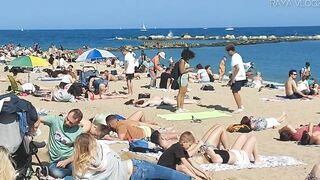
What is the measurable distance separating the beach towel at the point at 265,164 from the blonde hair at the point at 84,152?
7.95 feet

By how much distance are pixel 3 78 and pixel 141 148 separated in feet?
43.9

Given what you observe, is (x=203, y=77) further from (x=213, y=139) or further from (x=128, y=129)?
(x=213, y=139)

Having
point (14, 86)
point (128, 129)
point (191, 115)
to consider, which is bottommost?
point (191, 115)

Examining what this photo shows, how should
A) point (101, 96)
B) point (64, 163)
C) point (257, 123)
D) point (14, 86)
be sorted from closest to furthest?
point (64, 163) < point (257, 123) < point (101, 96) < point (14, 86)

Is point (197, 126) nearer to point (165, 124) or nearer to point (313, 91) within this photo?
point (165, 124)

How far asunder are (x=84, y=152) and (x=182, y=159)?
1.74 meters

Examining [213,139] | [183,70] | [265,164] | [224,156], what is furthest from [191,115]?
[224,156]

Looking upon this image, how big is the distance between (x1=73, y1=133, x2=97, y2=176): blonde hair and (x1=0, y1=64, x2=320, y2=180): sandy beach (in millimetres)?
2381

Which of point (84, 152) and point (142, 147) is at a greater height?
point (84, 152)

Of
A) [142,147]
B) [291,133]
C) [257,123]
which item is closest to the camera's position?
[142,147]

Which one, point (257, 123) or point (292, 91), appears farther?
point (292, 91)

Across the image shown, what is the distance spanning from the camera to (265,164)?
7582mm

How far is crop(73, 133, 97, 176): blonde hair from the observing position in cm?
500

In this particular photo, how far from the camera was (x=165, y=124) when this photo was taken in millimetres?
10992
